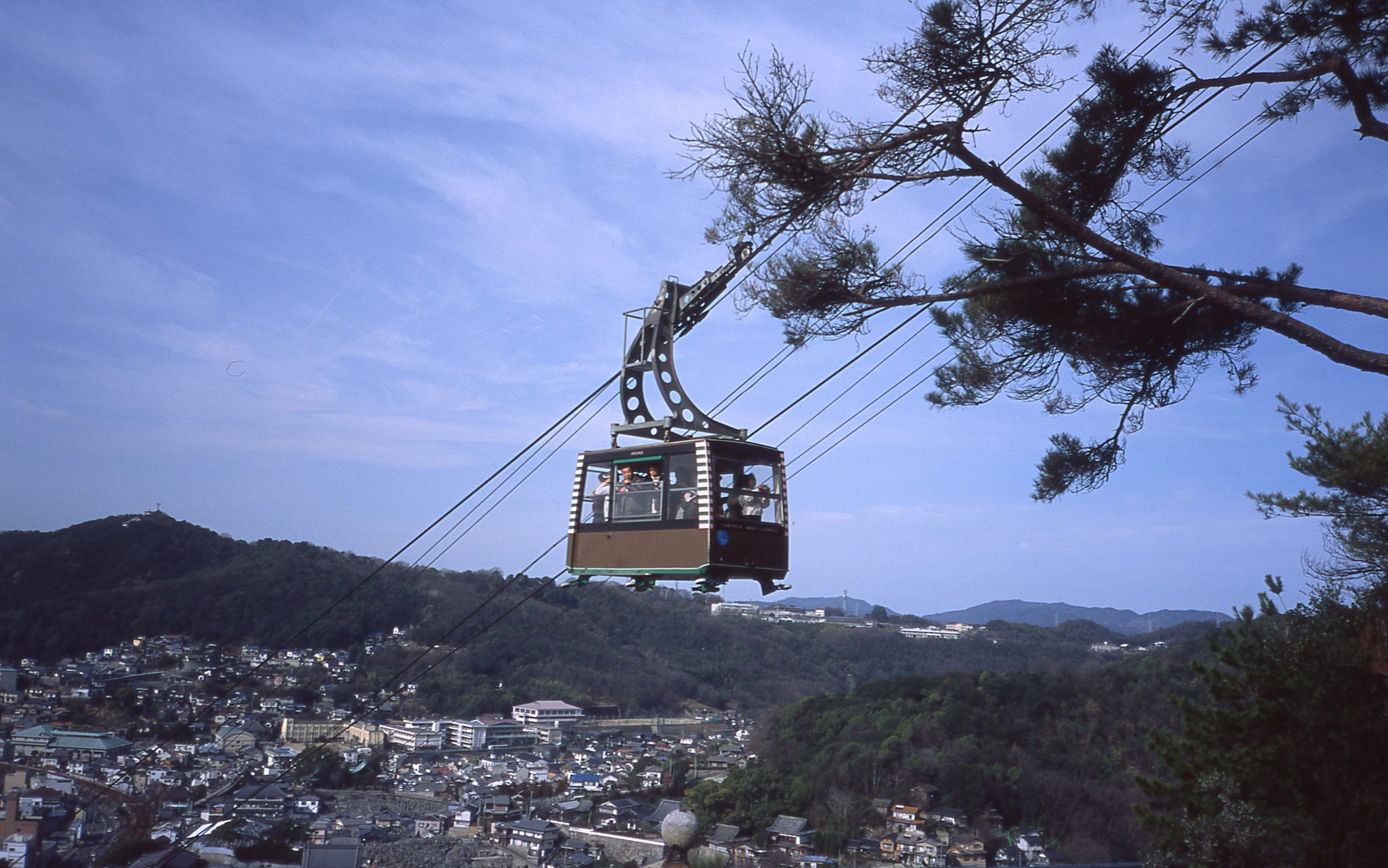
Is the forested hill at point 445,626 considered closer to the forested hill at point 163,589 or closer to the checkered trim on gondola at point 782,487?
the forested hill at point 163,589

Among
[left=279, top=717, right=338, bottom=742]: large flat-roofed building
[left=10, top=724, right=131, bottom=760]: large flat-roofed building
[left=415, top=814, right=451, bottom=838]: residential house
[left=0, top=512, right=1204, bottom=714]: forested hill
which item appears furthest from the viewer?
[left=0, top=512, right=1204, bottom=714]: forested hill

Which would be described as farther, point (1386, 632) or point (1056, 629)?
point (1056, 629)

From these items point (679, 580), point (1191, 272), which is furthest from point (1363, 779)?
point (679, 580)

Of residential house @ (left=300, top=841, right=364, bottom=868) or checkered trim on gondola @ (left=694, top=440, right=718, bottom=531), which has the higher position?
checkered trim on gondola @ (left=694, top=440, right=718, bottom=531)

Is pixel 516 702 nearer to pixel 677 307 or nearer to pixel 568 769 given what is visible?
pixel 568 769

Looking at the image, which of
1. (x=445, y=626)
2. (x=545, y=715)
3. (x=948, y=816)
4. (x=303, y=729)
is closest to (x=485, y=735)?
(x=545, y=715)

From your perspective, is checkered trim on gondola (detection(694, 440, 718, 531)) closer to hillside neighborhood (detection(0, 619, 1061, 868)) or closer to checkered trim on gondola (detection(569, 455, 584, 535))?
checkered trim on gondola (detection(569, 455, 584, 535))

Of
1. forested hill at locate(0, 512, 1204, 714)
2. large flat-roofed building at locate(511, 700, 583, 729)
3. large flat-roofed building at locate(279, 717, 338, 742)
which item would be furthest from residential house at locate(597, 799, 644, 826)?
large flat-roofed building at locate(511, 700, 583, 729)
